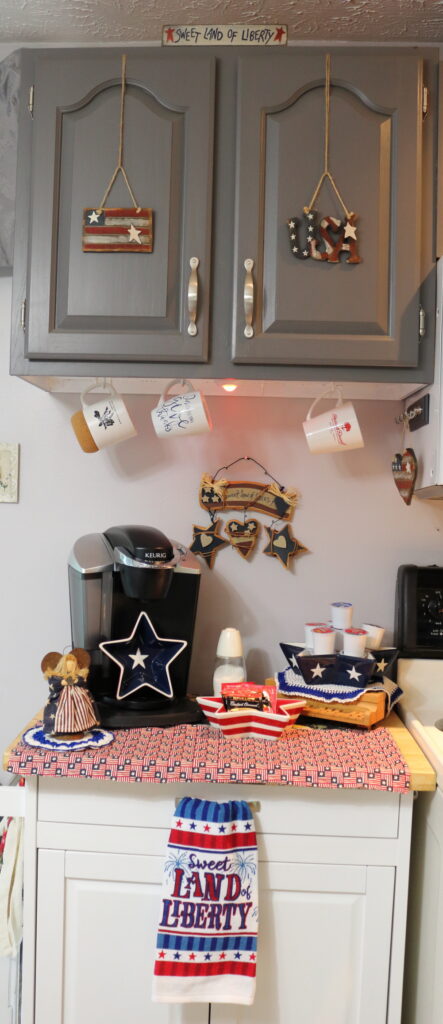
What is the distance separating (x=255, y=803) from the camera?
1473mm

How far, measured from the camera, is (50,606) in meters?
1.99

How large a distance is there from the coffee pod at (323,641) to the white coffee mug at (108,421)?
0.60m

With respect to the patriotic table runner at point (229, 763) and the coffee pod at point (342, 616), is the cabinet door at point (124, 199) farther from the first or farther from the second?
the patriotic table runner at point (229, 763)

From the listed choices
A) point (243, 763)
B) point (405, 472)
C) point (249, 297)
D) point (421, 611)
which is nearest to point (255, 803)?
point (243, 763)

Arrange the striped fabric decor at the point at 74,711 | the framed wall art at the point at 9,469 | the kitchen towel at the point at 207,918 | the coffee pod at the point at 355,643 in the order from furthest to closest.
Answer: the framed wall art at the point at 9,469 < the coffee pod at the point at 355,643 < the striped fabric decor at the point at 74,711 < the kitchen towel at the point at 207,918

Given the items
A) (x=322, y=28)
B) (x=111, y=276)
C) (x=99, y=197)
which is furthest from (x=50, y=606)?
(x=322, y=28)

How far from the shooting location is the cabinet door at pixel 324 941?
1.46 meters

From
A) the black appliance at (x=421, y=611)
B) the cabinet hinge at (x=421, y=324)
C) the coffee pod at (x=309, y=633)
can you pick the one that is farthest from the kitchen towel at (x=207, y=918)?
the cabinet hinge at (x=421, y=324)

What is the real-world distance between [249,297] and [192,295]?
11 centimetres

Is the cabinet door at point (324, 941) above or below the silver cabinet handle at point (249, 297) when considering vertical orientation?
below

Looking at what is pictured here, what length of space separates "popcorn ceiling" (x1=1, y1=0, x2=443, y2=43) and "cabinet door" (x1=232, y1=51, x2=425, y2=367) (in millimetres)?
285

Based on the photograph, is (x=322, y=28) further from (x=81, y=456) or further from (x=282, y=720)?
(x=282, y=720)

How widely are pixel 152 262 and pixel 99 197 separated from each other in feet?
0.55

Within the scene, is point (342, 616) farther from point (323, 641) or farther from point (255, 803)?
point (255, 803)
